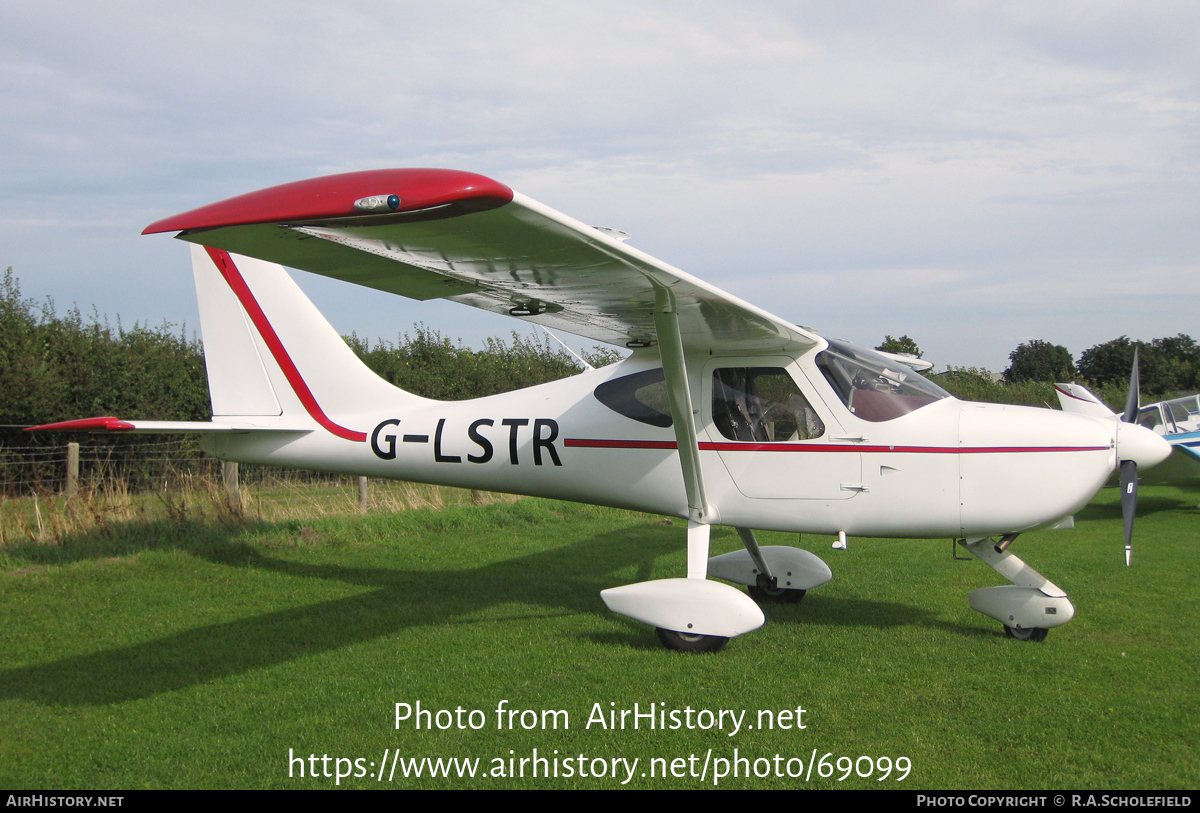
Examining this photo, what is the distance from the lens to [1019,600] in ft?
20.0

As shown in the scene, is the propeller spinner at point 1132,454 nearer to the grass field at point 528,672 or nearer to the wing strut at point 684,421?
the grass field at point 528,672

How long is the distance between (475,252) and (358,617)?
147 inches

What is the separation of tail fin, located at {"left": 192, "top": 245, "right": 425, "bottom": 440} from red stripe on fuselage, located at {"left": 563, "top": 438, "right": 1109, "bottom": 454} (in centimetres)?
210

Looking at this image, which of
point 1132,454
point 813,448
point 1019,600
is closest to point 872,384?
point 813,448

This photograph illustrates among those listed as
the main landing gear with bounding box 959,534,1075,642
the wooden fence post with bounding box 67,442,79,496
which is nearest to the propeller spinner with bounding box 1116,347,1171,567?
the main landing gear with bounding box 959,534,1075,642

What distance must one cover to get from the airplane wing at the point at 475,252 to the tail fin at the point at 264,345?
7.86 ft

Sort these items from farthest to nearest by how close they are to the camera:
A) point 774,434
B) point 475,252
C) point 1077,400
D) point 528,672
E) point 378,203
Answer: point 1077,400, point 774,434, point 528,672, point 475,252, point 378,203

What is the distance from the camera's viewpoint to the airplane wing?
3.33 metres

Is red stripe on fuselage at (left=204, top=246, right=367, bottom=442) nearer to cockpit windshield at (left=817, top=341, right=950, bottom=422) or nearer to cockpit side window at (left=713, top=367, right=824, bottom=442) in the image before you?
cockpit side window at (left=713, top=367, right=824, bottom=442)

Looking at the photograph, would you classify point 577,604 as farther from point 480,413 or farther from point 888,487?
point 888,487

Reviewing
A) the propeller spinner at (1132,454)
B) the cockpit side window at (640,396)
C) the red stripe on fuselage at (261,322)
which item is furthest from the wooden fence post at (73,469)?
the propeller spinner at (1132,454)

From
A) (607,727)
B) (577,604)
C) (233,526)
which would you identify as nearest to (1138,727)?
(607,727)

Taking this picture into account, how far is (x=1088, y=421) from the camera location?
5.70 m

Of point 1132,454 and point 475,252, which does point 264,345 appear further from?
point 1132,454
